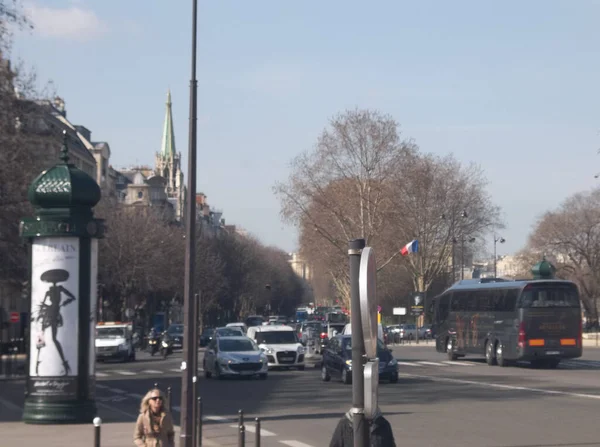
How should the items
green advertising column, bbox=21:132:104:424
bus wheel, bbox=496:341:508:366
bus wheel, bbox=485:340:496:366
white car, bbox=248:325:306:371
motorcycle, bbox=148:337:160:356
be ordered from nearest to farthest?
green advertising column, bbox=21:132:104:424
white car, bbox=248:325:306:371
bus wheel, bbox=496:341:508:366
bus wheel, bbox=485:340:496:366
motorcycle, bbox=148:337:160:356

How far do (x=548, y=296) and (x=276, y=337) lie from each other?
10715 millimetres

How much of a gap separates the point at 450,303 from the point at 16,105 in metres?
25.6

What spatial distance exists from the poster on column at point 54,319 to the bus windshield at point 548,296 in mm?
25821

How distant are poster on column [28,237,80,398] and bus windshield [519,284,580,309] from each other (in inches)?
1017

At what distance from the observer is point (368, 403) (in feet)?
22.6

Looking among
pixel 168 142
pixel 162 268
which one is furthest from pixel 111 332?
pixel 168 142

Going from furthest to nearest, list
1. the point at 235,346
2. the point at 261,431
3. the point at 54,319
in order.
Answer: the point at 235,346, the point at 54,319, the point at 261,431

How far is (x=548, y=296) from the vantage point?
42.4 meters

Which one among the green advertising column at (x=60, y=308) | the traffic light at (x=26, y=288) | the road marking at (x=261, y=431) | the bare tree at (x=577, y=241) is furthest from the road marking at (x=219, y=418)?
the bare tree at (x=577, y=241)

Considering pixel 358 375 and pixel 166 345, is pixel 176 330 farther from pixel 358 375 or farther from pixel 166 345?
pixel 358 375

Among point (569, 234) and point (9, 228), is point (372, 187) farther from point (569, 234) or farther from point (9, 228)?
point (9, 228)

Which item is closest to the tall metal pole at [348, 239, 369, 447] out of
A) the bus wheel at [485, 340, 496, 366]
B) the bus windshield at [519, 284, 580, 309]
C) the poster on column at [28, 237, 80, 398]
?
the poster on column at [28, 237, 80, 398]

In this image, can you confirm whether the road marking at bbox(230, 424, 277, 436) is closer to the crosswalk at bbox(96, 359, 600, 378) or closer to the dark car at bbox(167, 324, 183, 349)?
the crosswalk at bbox(96, 359, 600, 378)

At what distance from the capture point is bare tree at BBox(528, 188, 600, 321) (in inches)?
3706
